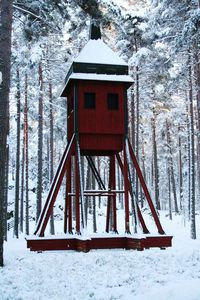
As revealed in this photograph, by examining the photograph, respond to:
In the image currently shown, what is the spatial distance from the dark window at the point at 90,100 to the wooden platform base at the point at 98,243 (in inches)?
215

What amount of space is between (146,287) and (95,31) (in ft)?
43.1

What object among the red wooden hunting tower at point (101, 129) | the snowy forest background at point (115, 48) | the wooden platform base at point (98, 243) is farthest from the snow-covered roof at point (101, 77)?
the wooden platform base at point (98, 243)

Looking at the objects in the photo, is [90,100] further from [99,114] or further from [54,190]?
[54,190]

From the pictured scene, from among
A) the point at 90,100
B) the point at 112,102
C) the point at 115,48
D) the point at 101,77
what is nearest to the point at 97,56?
the point at 101,77

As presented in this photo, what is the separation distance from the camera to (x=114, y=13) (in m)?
13.6

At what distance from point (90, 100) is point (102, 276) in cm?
883

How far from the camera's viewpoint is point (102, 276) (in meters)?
9.80

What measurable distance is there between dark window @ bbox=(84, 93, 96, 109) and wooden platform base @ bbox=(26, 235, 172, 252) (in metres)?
5.46

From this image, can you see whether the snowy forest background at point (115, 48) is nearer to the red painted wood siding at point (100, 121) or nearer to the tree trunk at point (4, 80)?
the tree trunk at point (4, 80)

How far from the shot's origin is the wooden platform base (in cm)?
1487

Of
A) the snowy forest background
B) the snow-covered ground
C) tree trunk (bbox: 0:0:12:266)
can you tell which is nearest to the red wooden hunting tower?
the snowy forest background

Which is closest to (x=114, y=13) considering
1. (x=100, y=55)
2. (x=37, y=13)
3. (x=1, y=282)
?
(x=37, y=13)

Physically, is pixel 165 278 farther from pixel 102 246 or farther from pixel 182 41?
pixel 182 41

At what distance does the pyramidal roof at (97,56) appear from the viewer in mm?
16953
